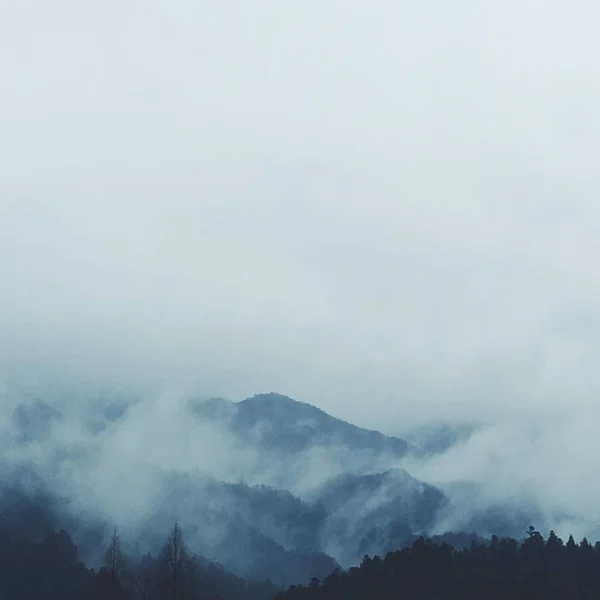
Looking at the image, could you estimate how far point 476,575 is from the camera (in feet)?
363

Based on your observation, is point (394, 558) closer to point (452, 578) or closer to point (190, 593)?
point (452, 578)

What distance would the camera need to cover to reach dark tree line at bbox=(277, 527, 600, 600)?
10562 cm

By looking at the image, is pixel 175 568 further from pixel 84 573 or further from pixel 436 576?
pixel 84 573

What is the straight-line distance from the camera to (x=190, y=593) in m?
123

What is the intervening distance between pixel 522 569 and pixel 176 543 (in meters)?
45.2

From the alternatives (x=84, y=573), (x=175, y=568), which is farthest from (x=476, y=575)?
(x=84, y=573)

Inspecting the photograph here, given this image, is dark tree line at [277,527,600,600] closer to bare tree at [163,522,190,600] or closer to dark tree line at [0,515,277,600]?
bare tree at [163,522,190,600]

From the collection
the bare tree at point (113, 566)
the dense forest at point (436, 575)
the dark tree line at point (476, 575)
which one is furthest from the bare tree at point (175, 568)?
the dark tree line at point (476, 575)

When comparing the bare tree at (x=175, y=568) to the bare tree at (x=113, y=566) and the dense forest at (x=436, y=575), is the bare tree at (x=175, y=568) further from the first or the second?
the bare tree at (x=113, y=566)

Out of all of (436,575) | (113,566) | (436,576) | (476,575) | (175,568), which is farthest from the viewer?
(113,566)

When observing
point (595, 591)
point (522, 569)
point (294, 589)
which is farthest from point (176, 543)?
point (595, 591)

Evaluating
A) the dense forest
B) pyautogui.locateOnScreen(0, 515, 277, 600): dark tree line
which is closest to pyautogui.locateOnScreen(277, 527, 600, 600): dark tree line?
the dense forest

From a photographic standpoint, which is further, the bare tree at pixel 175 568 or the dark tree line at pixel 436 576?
the bare tree at pixel 175 568

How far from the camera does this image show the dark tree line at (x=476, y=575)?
10562cm
